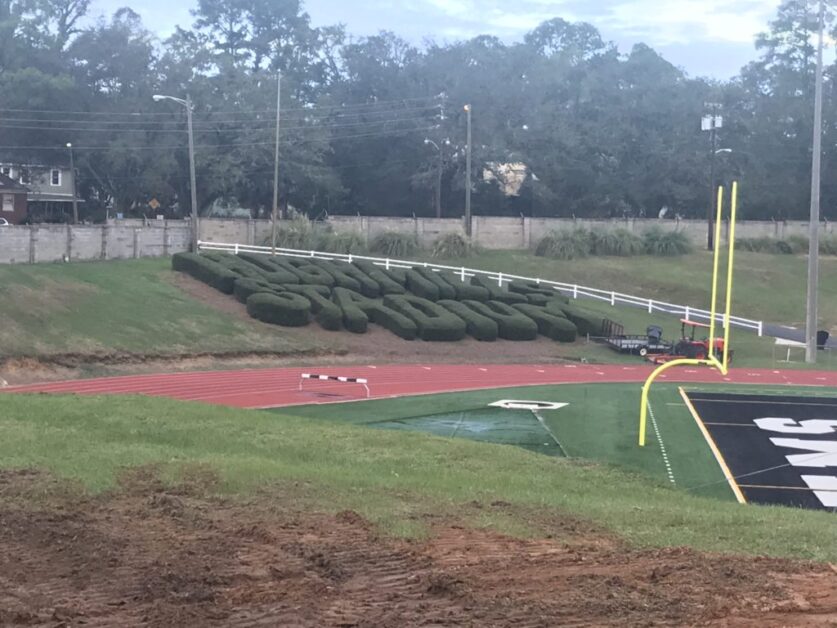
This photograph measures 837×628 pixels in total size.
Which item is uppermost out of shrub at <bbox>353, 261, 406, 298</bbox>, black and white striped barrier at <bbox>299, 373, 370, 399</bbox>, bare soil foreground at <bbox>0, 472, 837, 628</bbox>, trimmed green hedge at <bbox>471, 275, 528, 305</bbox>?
shrub at <bbox>353, 261, 406, 298</bbox>

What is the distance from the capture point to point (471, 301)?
44.7 meters

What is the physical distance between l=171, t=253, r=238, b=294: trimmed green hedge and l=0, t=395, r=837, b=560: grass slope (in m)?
23.0

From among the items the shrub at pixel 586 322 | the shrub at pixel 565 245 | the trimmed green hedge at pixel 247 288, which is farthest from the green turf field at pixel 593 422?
the shrub at pixel 565 245

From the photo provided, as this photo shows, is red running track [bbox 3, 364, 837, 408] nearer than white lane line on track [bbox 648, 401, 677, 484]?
No

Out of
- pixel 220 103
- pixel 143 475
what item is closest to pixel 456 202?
pixel 220 103

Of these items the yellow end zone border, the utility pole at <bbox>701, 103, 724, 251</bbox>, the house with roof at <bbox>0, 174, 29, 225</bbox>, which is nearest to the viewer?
the yellow end zone border

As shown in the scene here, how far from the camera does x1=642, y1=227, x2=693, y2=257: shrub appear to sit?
65.6 metres

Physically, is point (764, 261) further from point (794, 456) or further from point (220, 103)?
point (794, 456)

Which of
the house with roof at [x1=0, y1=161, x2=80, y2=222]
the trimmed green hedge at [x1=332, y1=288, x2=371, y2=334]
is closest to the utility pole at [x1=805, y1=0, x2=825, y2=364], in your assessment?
the trimmed green hedge at [x1=332, y1=288, x2=371, y2=334]

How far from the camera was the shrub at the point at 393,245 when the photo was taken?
199 feet

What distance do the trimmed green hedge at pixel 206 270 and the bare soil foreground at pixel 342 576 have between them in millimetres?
32005

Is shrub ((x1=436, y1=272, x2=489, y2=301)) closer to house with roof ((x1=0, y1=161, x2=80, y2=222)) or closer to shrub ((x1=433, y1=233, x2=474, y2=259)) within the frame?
shrub ((x1=433, y1=233, x2=474, y2=259))

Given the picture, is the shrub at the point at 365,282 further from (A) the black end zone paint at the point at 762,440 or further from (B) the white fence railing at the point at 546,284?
(A) the black end zone paint at the point at 762,440

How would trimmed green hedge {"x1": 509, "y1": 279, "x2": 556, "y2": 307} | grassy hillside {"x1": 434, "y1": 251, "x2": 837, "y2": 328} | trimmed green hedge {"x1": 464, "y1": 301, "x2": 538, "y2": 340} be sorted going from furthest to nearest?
grassy hillside {"x1": 434, "y1": 251, "x2": 837, "y2": 328} → trimmed green hedge {"x1": 509, "y1": 279, "x2": 556, "y2": 307} → trimmed green hedge {"x1": 464, "y1": 301, "x2": 538, "y2": 340}
